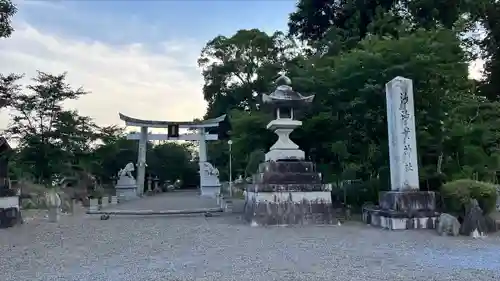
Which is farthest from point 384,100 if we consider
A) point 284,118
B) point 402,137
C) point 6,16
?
point 6,16

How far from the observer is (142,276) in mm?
4918

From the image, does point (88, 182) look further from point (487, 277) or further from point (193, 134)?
point (487, 277)

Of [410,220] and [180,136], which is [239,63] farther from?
[410,220]

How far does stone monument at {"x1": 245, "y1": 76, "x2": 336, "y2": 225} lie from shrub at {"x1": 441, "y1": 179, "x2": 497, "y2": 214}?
2.72 meters

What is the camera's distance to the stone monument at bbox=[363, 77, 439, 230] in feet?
29.7

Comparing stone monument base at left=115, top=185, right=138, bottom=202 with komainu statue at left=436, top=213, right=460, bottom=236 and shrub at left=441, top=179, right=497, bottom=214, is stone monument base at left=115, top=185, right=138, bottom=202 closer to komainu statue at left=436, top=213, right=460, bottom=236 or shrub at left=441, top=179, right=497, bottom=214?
shrub at left=441, top=179, right=497, bottom=214

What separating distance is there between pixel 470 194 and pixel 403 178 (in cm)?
133

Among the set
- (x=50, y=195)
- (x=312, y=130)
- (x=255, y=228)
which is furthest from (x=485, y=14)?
(x=50, y=195)

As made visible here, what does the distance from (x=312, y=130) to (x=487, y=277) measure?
889cm

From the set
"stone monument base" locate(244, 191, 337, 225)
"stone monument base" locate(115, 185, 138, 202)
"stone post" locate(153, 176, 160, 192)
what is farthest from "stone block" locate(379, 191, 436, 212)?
"stone post" locate(153, 176, 160, 192)

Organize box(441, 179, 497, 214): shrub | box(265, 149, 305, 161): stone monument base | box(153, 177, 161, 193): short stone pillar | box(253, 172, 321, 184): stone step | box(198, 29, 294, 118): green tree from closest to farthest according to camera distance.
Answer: box(441, 179, 497, 214): shrub → box(253, 172, 321, 184): stone step → box(265, 149, 305, 161): stone monument base → box(198, 29, 294, 118): green tree → box(153, 177, 161, 193): short stone pillar

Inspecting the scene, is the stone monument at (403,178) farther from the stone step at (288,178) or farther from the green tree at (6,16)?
the green tree at (6,16)

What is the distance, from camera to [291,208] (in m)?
10.4

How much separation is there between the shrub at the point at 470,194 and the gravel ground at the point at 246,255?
1150 mm
